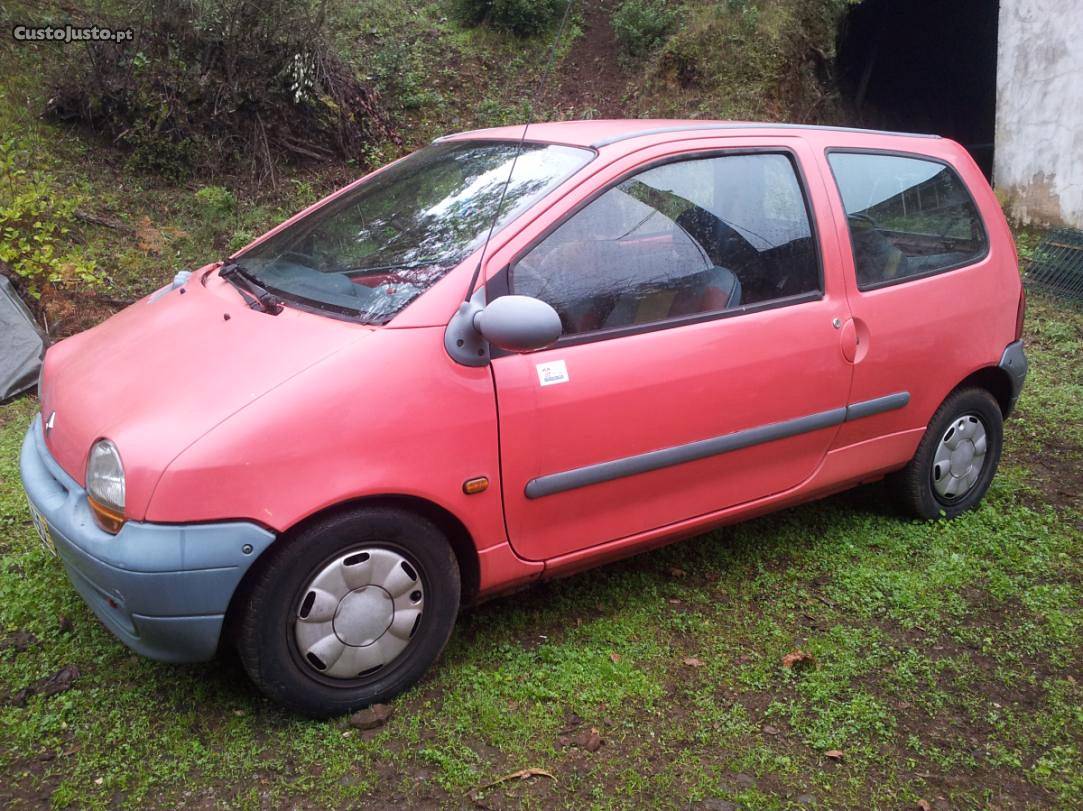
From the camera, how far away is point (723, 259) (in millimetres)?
3301

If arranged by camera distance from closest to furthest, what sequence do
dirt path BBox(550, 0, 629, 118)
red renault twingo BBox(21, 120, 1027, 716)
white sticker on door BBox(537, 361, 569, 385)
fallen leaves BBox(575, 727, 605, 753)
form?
1. red renault twingo BBox(21, 120, 1027, 716)
2. fallen leaves BBox(575, 727, 605, 753)
3. white sticker on door BBox(537, 361, 569, 385)
4. dirt path BBox(550, 0, 629, 118)

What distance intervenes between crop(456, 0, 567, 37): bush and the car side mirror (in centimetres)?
930

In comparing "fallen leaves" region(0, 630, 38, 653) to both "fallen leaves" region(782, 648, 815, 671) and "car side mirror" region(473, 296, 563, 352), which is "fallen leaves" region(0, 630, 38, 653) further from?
"fallen leaves" region(782, 648, 815, 671)

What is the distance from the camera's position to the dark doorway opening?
1183 cm

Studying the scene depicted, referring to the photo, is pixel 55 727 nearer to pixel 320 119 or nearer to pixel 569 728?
pixel 569 728

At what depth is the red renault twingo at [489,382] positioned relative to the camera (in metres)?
2.52

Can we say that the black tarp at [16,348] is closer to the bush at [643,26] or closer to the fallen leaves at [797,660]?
the fallen leaves at [797,660]

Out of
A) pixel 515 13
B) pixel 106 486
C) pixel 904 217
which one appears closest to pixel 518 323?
pixel 106 486

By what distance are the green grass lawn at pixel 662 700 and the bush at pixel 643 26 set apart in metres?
8.29

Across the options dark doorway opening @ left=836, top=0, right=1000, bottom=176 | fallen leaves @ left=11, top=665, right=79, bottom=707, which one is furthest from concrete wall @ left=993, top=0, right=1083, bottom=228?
fallen leaves @ left=11, top=665, right=79, bottom=707

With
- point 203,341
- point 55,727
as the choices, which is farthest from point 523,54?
point 55,727

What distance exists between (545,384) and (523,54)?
916cm

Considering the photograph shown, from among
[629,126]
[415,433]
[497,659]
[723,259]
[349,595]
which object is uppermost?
[629,126]

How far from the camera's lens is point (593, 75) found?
35.7 feet
